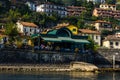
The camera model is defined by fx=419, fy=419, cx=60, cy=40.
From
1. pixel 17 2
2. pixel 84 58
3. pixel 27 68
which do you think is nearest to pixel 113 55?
pixel 84 58

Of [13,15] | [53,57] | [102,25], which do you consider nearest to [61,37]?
[53,57]

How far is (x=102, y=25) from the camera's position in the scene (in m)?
137

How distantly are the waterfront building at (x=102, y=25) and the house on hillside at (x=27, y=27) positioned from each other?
2604 centimetres

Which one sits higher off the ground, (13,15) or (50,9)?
(50,9)

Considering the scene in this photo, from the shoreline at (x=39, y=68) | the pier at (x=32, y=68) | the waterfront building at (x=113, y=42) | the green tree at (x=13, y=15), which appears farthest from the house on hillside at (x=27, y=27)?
the pier at (x=32, y=68)

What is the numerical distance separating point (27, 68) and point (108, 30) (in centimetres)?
6107

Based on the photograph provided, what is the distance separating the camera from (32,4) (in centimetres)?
15250

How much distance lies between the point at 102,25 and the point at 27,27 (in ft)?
101

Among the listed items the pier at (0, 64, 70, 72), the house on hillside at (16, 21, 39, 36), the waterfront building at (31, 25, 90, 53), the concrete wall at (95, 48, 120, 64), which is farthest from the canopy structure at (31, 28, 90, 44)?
the house on hillside at (16, 21, 39, 36)

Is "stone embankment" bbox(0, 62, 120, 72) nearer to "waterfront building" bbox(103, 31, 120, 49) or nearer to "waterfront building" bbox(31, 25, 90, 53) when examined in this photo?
"waterfront building" bbox(31, 25, 90, 53)

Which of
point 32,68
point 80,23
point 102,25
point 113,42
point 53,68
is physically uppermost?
point 80,23

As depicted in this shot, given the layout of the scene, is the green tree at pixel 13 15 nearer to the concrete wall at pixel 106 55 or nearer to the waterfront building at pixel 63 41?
the waterfront building at pixel 63 41

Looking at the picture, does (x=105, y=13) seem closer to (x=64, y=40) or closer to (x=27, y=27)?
(x=27, y=27)

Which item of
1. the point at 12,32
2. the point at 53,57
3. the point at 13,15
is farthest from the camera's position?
the point at 13,15
